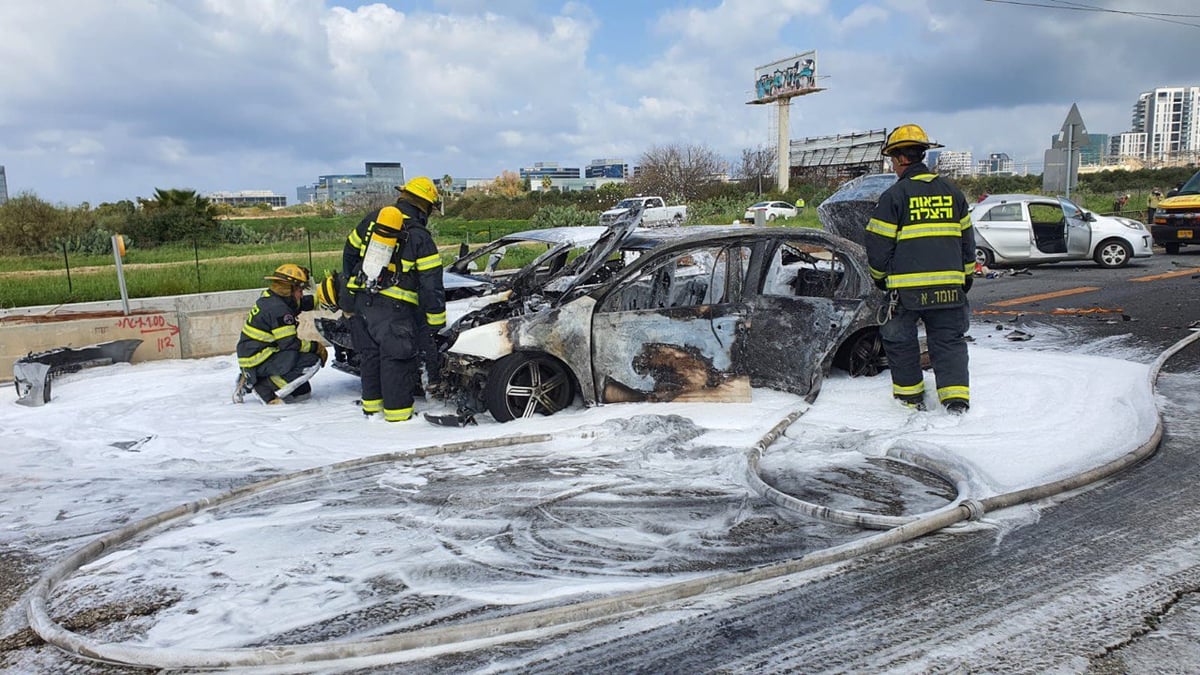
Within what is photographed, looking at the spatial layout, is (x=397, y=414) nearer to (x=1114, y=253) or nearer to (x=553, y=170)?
(x=1114, y=253)

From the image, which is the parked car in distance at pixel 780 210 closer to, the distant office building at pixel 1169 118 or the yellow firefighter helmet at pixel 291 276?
the yellow firefighter helmet at pixel 291 276

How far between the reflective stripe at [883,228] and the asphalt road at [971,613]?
7.04 feet

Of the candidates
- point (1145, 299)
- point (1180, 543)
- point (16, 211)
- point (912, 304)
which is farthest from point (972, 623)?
point (16, 211)

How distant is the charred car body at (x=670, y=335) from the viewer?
6242mm

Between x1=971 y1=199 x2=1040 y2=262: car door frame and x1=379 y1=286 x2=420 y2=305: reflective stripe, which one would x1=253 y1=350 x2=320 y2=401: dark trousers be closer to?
x1=379 y1=286 x2=420 y2=305: reflective stripe

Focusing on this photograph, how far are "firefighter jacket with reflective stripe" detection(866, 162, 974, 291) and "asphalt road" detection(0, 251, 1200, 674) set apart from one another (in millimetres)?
1821

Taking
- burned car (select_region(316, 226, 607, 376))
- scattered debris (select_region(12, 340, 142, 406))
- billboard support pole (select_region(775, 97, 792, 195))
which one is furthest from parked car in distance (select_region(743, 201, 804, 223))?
scattered debris (select_region(12, 340, 142, 406))

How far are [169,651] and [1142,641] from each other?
339 cm

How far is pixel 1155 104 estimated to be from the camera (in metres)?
114

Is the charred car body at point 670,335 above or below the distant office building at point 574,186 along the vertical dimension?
below

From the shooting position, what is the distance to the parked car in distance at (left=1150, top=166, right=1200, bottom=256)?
16.2m

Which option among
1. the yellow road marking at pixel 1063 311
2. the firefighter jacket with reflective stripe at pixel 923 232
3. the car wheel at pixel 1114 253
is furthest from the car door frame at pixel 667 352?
the car wheel at pixel 1114 253

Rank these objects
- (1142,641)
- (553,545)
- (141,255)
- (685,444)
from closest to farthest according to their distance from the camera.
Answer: (1142,641) → (553,545) → (685,444) → (141,255)

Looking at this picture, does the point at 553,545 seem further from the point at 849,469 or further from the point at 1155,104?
the point at 1155,104
